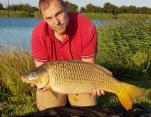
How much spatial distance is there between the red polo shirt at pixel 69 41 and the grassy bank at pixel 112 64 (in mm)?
1242

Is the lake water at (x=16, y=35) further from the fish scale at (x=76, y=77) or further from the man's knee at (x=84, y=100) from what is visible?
the fish scale at (x=76, y=77)

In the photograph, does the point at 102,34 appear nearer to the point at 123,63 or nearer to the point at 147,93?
the point at 123,63

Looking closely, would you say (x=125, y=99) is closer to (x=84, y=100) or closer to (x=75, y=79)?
(x=75, y=79)

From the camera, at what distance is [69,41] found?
4410mm

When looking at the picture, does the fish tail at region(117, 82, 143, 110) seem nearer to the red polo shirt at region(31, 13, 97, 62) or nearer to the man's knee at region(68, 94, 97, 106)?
the red polo shirt at region(31, 13, 97, 62)

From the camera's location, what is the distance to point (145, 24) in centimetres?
912

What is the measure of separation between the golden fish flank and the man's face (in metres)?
0.41

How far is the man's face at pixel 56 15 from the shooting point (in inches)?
157

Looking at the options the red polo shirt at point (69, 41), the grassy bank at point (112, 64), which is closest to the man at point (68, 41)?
the red polo shirt at point (69, 41)

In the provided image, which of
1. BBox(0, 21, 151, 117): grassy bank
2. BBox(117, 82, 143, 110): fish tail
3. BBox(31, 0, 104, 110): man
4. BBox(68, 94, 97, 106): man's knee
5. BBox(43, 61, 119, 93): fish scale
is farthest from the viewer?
BBox(0, 21, 151, 117): grassy bank

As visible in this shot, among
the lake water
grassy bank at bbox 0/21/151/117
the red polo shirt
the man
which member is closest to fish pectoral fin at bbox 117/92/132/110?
the man

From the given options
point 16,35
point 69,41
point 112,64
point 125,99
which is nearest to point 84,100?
point 69,41

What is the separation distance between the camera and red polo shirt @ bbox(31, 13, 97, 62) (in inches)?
173

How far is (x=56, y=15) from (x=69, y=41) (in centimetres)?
47
